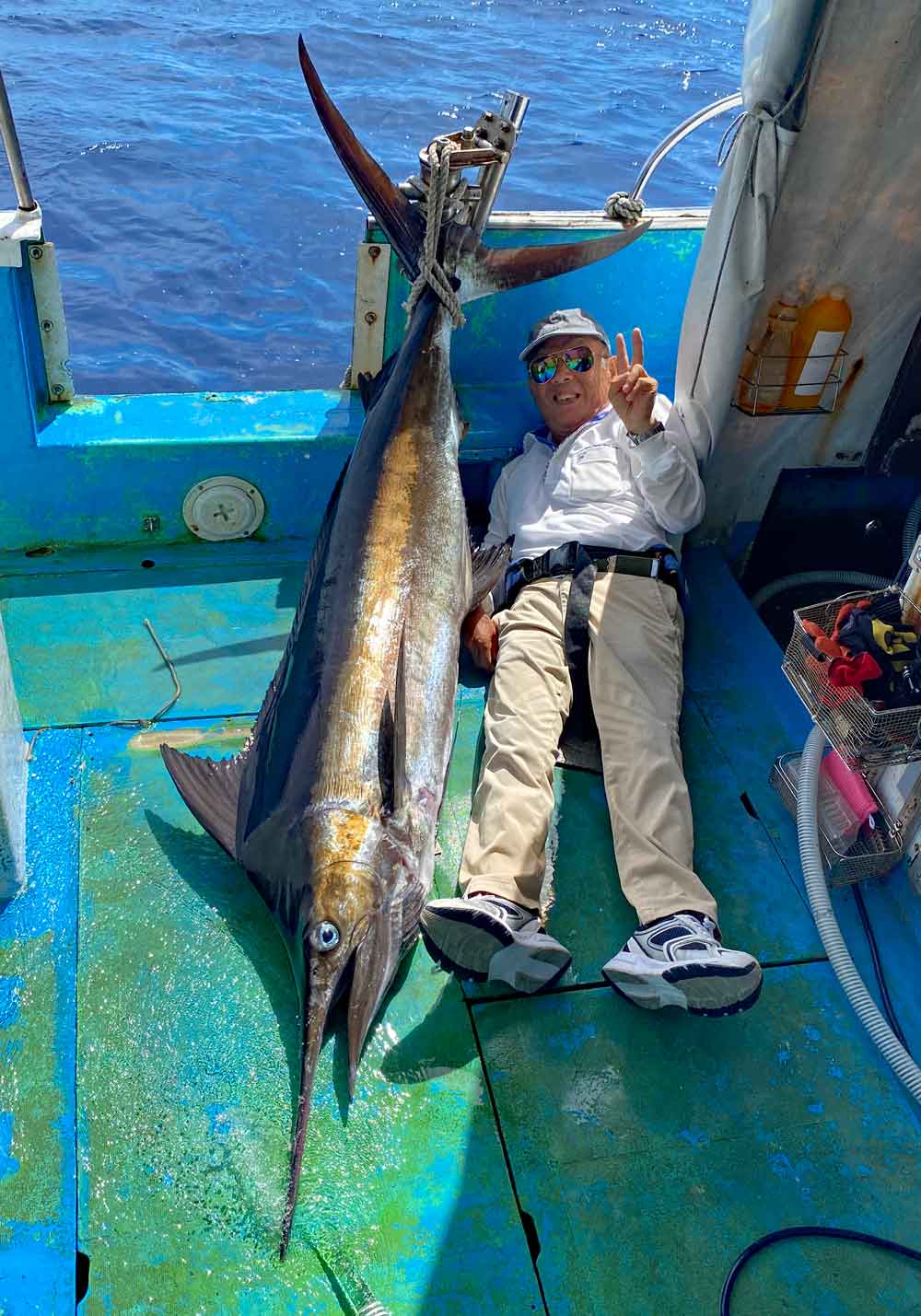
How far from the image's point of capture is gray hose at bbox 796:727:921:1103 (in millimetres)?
2135

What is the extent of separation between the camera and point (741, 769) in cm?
288

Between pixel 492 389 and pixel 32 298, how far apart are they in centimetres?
158

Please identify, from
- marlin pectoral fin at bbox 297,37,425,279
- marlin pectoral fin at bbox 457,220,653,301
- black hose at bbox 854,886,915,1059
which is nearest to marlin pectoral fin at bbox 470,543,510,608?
marlin pectoral fin at bbox 457,220,653,301

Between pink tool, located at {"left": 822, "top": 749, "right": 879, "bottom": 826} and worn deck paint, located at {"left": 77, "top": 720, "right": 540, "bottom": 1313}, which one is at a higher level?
pink tool, located at {"left": 822, "top": 749, "right": 879, "bottom": 826}

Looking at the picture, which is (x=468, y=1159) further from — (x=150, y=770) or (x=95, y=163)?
(x=95, y=163)

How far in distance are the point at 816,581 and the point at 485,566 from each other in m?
1.34

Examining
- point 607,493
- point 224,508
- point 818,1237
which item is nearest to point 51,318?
point 224,508

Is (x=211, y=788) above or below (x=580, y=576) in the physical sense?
below

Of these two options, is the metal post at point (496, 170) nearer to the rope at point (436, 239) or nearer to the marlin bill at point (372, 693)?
the marlin bill at point (372, 693)

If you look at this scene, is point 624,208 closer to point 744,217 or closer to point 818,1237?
point 744,217

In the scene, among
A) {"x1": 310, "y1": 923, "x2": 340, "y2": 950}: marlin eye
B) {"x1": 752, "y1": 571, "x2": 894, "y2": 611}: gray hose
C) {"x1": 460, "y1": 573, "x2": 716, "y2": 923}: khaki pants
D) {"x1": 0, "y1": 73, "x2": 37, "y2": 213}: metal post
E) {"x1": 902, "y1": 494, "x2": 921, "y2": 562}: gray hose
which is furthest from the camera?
{"x1": 752, "y1": 571, "x2": 894, "y2": 611}: gray hose

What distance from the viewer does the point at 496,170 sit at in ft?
10.0

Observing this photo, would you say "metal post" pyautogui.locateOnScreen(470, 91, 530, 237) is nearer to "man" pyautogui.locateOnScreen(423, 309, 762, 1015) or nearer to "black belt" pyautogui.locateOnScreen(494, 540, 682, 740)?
"man" pyautogui.locateOnScreen(423, 309, 762, 1015)

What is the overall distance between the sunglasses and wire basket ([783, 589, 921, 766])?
1363mm
